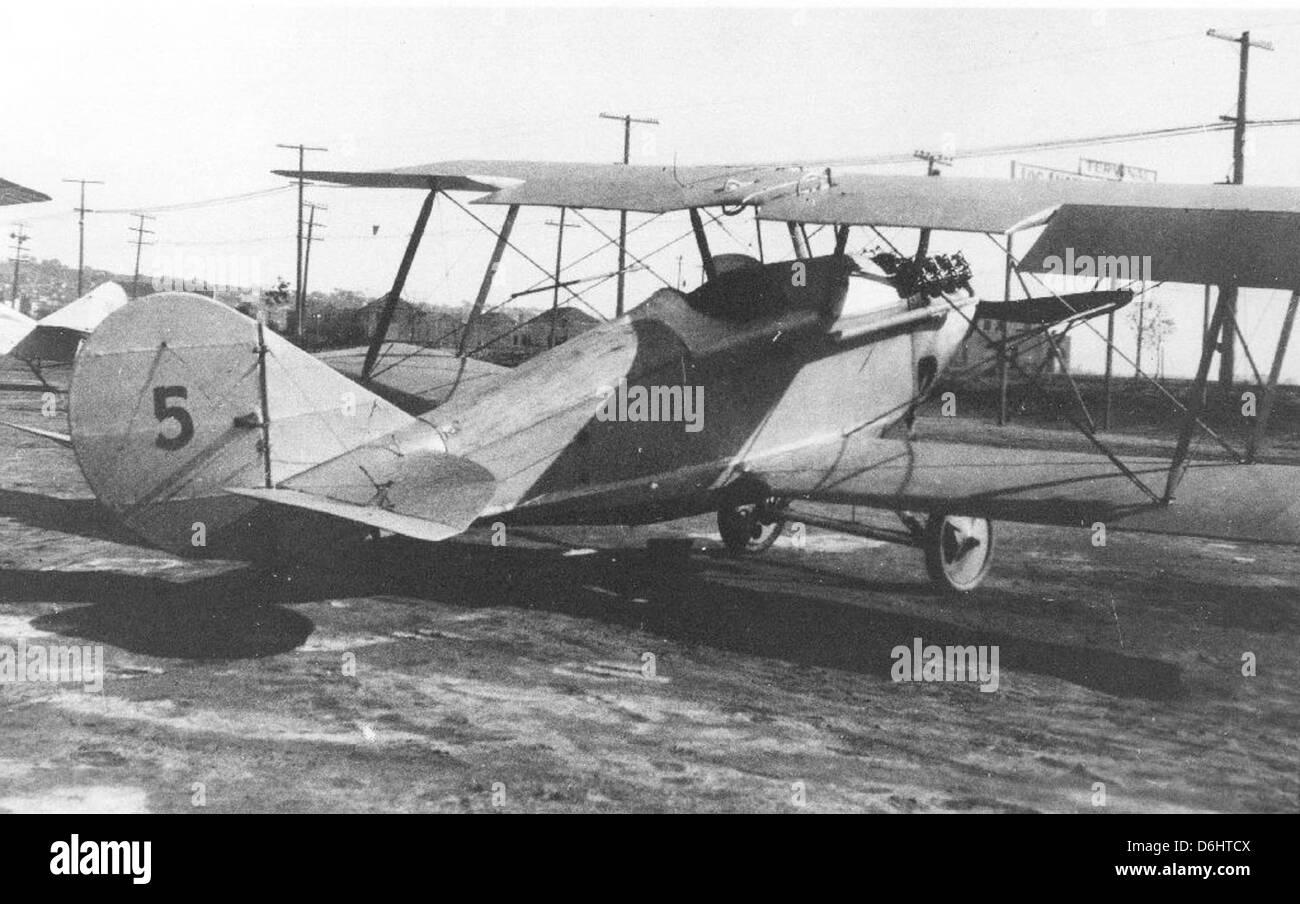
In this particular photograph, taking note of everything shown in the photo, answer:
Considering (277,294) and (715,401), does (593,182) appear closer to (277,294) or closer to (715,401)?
(715,401)

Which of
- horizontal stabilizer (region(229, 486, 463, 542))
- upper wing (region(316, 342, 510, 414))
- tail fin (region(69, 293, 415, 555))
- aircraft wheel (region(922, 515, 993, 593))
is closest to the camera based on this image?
horizontal stabilizer (region(229, 486, 463, 542))

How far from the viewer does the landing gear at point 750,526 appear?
10875mm

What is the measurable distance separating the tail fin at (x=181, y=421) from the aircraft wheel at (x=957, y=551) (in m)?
5.35

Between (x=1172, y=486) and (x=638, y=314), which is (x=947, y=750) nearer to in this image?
(x=1172, y=486)

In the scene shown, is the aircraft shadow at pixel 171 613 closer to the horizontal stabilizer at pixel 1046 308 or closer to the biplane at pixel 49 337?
the horizontal stabilizer at pixel 1046 308

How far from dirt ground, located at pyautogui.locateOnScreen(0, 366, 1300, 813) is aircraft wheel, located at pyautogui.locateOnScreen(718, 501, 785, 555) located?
0.41 m

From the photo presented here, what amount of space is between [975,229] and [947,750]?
3509 millimetres

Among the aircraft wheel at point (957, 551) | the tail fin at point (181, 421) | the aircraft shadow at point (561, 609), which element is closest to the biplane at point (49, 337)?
the aircraft shadow at point (561, 609)

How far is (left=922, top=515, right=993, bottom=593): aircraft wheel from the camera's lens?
9805mm

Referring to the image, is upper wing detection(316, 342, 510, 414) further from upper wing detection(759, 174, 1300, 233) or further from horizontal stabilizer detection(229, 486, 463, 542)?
horizontal stabilizer detection(229, 486, 463, 542)

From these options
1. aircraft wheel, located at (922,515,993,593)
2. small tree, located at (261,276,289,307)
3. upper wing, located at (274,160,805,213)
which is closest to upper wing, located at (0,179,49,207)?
upper wing, located at (274,160,805,213)
